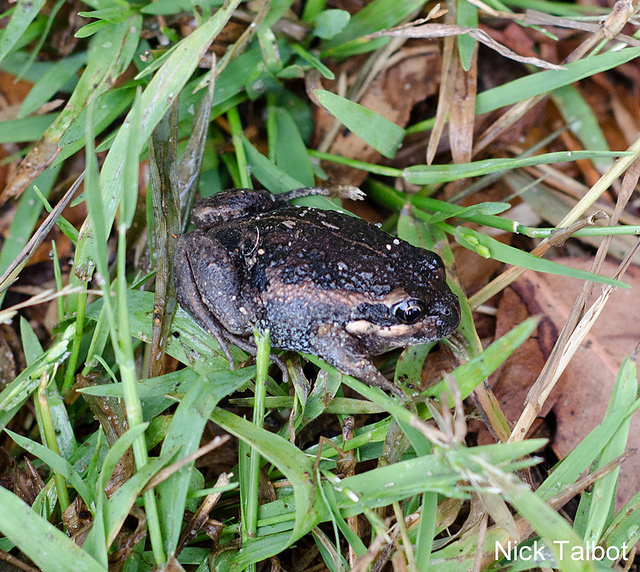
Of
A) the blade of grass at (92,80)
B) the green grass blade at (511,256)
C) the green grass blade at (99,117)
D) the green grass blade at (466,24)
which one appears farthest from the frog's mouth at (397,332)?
the blade of grass at (92,80)

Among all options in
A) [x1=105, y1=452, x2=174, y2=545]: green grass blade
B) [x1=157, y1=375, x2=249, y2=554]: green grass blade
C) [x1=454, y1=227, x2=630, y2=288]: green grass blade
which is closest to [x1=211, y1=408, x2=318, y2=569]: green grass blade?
[x1=157, y1=375, x2=249, y2=554]: green grass blade

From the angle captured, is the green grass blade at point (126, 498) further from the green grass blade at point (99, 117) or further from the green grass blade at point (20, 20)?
the green grass blade at point (20, 20)

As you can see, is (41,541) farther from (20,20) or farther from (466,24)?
(466,24)

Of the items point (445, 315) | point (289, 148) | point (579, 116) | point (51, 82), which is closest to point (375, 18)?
point (289, 148)

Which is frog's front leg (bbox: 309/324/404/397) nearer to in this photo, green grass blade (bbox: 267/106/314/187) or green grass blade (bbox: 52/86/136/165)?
green grass blade (bbox: 267/106/314/187)

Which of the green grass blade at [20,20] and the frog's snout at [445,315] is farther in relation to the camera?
the green grass blade at [20,20]

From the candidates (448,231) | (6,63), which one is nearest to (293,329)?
(448,231)
